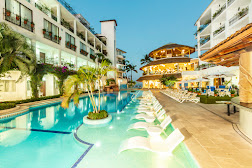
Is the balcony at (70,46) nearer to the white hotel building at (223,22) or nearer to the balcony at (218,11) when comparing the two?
the white hotel building at (223,22)

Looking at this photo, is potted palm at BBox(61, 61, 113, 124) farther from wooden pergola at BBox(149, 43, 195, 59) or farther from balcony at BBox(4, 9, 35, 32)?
wooden pergola at BBox(149, 43, 195, 59)

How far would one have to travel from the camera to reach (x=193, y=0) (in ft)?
506

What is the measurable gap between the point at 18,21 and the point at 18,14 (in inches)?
44.0

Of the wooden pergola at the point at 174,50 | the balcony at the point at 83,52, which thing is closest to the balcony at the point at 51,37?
the balcony at the point at 83,52

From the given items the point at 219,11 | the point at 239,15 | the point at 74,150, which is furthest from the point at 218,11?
the point at 74,150

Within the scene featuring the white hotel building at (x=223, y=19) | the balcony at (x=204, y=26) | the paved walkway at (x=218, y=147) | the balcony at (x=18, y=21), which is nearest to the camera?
Result: the paved walkway at (x=218, y=147)

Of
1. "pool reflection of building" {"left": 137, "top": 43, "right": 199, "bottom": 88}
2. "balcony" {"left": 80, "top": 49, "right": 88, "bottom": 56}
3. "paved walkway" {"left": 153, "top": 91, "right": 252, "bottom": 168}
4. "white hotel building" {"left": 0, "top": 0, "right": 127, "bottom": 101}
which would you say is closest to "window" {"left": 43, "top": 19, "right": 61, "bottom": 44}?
"white hotel building" {"left": 0, "top": 0, "right": 127, "bottom": 101}

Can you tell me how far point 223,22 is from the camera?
70.5 ft

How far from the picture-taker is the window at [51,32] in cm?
1593

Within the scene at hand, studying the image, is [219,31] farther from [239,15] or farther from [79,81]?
[79,81]

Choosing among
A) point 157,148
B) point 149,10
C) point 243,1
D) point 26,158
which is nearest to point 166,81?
point 243,1

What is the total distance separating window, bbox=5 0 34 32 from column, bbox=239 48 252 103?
17861mm

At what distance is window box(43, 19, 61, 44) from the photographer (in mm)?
15930

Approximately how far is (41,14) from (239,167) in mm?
20955
